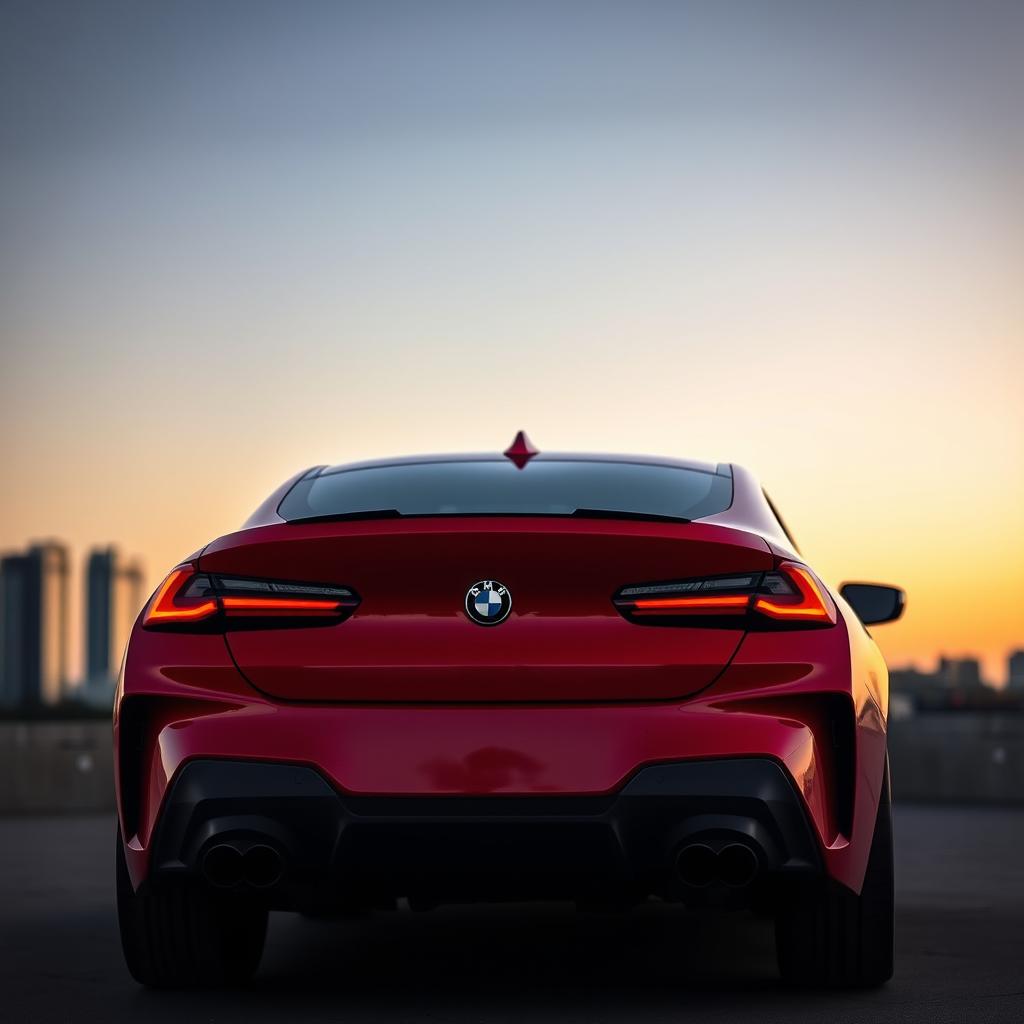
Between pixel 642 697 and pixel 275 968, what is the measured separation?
2206 mm

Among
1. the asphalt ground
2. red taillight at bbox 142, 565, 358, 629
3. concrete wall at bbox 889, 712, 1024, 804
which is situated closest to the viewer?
red taillight at bbox 142, 565, 358, 629

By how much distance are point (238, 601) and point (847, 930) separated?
1.88 metres

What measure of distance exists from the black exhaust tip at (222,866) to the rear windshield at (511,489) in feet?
3.03

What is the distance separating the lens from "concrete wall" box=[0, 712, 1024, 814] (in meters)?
18.0

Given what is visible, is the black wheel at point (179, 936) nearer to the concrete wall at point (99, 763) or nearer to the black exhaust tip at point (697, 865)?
the black exhaust tip at point (697, 865)

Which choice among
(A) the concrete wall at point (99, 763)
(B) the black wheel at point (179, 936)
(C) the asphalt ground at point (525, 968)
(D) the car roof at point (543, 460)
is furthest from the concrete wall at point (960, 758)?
(B) the black wheel at point (179, 936)

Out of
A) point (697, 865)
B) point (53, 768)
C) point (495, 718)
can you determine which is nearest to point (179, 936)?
point (495, 718)

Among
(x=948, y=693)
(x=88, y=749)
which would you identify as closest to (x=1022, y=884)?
(x=88, y=749)

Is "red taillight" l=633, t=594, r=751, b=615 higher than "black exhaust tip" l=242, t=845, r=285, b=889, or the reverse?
"red taillight" l=633, t=594, r=751, b=615

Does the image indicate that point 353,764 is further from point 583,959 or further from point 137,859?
point 583,959

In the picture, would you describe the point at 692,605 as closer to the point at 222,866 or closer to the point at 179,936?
the point at 222,866

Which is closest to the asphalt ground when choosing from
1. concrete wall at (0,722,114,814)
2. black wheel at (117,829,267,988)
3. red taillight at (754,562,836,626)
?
black wheel at (117,829,267,988)

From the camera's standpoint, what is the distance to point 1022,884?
9352mm

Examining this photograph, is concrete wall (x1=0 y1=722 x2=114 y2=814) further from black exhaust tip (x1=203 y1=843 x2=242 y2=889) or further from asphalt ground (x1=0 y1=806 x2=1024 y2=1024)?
black exhaust tip (x1=203 y1=843 x2=242 y2=889)
